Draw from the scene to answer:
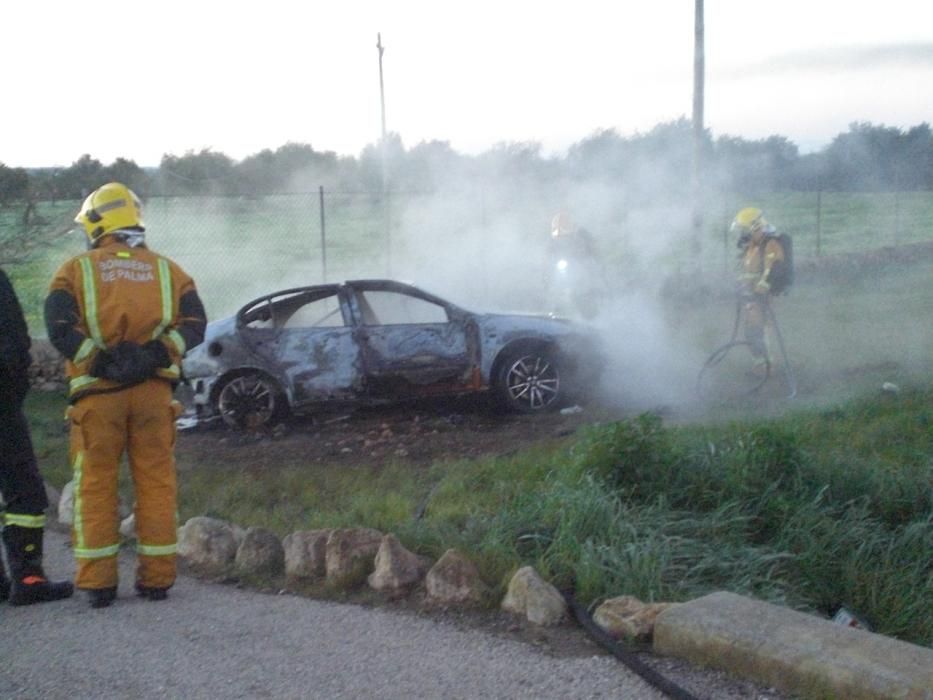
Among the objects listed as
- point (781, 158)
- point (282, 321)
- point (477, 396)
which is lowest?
point (477, 396)

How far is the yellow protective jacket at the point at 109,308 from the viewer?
17.9 feet

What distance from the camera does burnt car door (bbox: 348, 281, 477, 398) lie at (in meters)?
11.3

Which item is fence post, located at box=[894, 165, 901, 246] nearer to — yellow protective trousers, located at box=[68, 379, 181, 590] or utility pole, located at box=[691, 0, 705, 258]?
utility pole, located at box=[691, 0, 705, 258]

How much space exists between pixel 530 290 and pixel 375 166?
5560 millimetres

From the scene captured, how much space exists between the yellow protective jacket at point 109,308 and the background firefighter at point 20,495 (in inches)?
10.6

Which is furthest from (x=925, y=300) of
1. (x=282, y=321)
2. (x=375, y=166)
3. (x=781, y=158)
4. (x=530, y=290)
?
(x=282, y=321)

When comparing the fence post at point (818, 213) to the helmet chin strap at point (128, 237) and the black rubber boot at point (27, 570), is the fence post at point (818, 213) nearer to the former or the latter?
the helmet chin strap at point (128, 237)

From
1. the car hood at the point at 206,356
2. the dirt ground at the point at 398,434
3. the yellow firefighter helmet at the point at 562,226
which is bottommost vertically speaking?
the dirt ground at the point at 398,434

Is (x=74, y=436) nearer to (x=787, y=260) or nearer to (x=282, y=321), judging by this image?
(x=282, y=321)

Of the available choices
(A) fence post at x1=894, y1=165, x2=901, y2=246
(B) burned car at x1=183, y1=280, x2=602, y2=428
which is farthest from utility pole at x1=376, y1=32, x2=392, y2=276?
(A) fence post at x1=894, y1=165, x2=901, y2=246

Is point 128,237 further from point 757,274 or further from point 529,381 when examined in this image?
point 757,274

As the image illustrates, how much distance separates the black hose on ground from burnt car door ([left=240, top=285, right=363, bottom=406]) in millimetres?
5992

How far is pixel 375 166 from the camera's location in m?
20.7

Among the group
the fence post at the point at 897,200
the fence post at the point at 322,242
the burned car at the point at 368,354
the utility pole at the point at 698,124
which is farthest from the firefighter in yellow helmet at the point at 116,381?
the fence post at the point at 897,200
